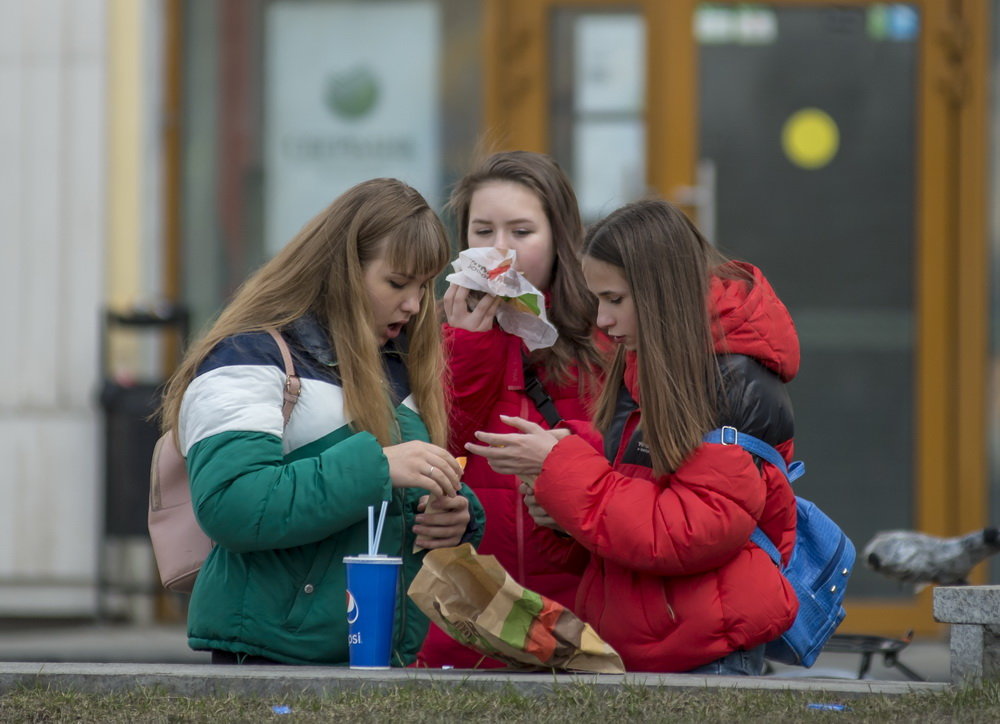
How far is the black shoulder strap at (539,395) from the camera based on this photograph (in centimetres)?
383

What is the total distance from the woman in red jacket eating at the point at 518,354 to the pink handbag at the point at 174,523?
0.73 metres

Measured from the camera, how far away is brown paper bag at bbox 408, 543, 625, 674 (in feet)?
10.3

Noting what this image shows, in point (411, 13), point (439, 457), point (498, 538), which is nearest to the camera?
point (439, 457)

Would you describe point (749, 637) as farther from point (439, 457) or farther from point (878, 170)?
point (878, 170)

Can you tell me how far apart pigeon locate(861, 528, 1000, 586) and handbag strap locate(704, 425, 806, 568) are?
0.97 metres

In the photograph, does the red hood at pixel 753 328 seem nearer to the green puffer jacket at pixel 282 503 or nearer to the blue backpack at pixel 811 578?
the blue backpack at pixel 811 578

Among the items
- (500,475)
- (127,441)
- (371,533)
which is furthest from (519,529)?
(127,441)

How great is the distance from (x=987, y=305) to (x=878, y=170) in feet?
2.66

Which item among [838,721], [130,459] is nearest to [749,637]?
[838,721]

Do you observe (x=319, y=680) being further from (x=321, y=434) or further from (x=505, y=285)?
(x=505, y=285)

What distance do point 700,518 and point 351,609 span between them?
73 cm

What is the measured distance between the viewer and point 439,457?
127 inches

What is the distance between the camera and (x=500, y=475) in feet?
12.6

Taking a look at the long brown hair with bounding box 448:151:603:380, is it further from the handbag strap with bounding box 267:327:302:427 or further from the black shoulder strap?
the handbag strap with bounding box 267:327:302:427
